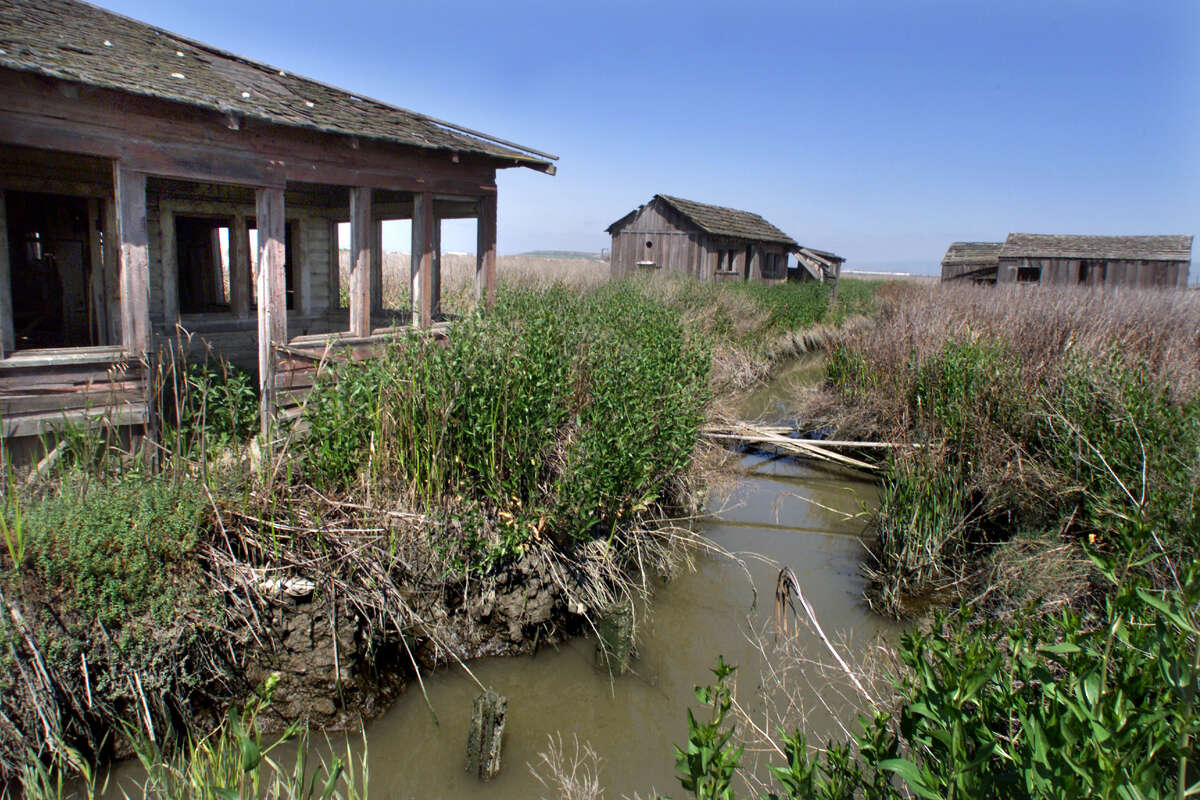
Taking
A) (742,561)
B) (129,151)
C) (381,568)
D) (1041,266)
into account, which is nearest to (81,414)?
(129,151)

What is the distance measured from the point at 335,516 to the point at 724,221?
2663cm

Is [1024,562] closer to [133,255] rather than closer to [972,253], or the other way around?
[133,255]

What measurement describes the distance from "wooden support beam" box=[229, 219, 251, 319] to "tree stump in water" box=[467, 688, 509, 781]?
25.8ft

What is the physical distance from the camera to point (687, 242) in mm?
27656

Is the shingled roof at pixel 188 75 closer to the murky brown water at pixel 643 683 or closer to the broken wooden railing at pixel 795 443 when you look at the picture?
the broken wooden railing at pixel 795 443

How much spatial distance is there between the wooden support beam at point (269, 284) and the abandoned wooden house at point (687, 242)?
1916cm

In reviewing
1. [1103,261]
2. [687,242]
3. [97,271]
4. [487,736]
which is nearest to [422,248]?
[97,271]

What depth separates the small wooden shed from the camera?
2973 cm

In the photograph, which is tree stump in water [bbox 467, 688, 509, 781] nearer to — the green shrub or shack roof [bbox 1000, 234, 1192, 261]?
the green shrub

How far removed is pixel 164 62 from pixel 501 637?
20.6 feet

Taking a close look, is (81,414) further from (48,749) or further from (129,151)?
(48,749)

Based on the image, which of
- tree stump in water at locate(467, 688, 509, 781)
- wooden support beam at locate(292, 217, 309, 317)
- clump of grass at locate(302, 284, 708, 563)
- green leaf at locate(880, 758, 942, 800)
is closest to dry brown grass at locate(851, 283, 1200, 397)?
clump of grass at locate(302, 284, 708, 563)

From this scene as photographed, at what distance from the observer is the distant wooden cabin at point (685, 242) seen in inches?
1081

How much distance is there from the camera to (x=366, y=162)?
8078 mm
